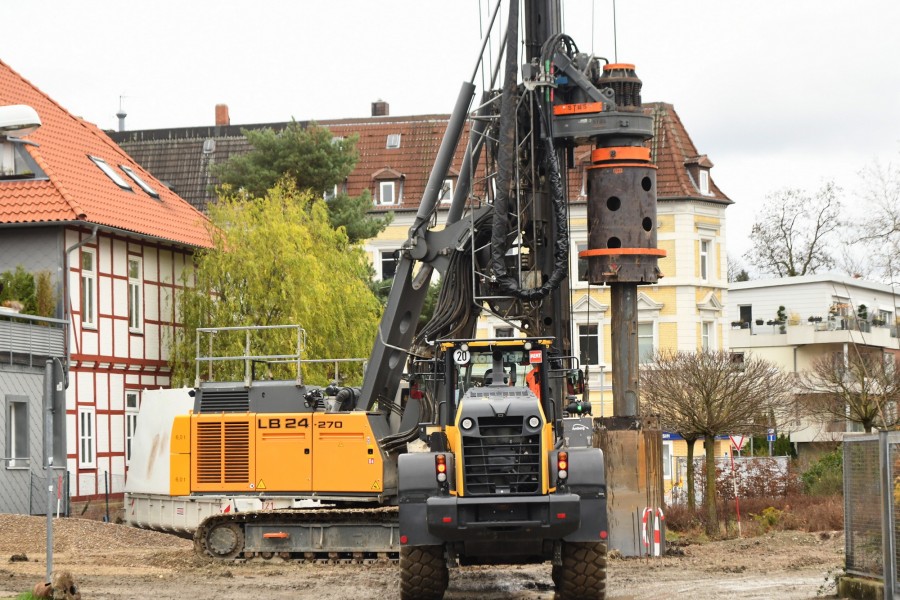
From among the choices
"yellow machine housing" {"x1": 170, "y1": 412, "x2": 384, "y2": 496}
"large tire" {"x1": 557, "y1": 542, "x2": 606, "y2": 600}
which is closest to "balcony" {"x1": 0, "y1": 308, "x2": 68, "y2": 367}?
"yellow machine housing" {"x1": 170, "y1": 412, "x2": 384, "y2": 496}

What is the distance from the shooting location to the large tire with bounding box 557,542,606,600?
18000 millimetres

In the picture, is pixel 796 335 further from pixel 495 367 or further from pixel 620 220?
pixel 495 367

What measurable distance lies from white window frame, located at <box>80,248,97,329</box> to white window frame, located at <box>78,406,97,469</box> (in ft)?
7.59

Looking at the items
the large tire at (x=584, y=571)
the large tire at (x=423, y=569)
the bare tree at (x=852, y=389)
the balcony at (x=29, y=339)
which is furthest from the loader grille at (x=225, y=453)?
the bare tree at (x=852, y=389)

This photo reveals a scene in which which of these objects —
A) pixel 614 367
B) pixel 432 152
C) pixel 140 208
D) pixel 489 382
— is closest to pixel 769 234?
pixel 432 152

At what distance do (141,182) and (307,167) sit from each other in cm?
890

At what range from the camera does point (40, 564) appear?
1013 inches

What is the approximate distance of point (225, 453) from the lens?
84.6ft

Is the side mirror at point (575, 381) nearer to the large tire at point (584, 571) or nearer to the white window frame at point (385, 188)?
the large tire at point (584, 571)

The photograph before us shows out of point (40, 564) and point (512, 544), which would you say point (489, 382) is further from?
point (40, 564)

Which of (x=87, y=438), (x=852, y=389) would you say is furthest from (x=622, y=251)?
(x=852, y=389)

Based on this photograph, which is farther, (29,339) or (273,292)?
(273,292)

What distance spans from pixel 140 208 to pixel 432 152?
77.5ft

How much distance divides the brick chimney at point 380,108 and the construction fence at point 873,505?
57.9 meters
